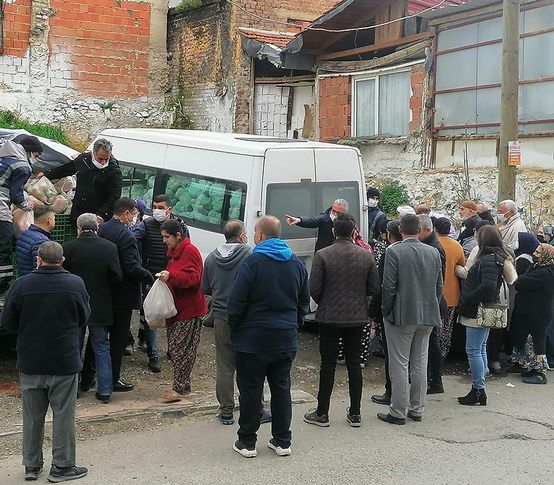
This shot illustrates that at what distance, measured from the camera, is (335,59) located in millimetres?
16141

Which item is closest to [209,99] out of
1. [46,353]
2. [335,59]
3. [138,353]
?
[335,59]

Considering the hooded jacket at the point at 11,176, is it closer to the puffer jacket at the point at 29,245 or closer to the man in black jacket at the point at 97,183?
the puffer jacket at the point at 29,245

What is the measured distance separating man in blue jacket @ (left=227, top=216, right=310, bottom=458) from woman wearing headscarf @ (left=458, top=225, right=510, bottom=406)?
90.2 inches

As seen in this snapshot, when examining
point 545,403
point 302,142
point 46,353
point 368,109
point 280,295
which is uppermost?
point 368,109

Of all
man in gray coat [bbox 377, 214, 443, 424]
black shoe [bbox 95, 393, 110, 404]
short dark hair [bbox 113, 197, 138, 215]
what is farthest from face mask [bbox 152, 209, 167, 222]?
man in gray coat [bbox 377, 214, 443, 424]

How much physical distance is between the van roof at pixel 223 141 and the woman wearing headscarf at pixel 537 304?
2.68m

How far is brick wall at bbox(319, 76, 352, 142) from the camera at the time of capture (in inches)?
628

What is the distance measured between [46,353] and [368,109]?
1189 cm

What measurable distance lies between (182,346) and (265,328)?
1464 mm

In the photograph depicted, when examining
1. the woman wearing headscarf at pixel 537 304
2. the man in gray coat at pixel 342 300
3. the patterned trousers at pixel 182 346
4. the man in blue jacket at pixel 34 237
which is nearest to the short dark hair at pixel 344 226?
the man in gray coat at pixel 342 300

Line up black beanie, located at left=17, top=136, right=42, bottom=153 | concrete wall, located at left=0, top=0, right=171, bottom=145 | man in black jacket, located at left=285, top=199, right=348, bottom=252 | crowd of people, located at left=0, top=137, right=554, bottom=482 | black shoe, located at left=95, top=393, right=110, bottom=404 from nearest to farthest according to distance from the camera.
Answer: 1. crowd of people, located at left=0, top=137, right=554, bottom=482
2. black shoe, located at left=95, top=393, right=110, bottom=404
3. black beanie, located at left=17, top=136, right=42, bottom=153
4. man in black jacket, located at left=285, top=199, right=348, bottom=252
5. concrete wall, located at left=0, top=0, right=171, bottom=145

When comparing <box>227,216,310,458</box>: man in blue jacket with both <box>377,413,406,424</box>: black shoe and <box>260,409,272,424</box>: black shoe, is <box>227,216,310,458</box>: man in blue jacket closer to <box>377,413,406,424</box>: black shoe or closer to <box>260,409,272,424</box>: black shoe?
<box>260,409,272,424</box>: black shoe

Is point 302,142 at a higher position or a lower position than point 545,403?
higher

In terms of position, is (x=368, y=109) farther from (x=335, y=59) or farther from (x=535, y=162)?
(x=535, y=162)
